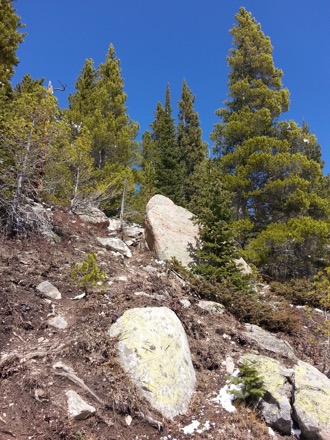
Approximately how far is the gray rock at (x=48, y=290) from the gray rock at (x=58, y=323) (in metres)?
0.74

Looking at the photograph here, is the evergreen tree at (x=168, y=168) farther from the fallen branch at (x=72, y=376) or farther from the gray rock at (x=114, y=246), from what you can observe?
the fallen branch at (x=72, y=376)

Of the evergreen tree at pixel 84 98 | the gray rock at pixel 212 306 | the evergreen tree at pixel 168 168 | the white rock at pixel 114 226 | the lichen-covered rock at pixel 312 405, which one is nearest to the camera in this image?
the lichen-covered rock at pixel 312 405

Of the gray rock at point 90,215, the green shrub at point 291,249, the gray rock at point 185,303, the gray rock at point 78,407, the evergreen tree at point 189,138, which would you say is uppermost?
the evergreen tree at point 189,138

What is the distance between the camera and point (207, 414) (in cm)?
439

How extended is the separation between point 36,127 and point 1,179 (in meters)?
1.70

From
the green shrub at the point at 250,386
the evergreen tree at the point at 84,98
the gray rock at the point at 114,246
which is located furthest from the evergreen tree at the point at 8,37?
the green shrub at the point at 250,386

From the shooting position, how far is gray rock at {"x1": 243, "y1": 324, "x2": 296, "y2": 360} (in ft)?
19.4

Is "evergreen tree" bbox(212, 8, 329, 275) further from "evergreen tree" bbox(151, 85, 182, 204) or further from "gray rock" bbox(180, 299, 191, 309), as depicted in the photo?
"evergreen tree" bbox(151, 85, 182, 204)

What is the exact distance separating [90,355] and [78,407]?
0.83m

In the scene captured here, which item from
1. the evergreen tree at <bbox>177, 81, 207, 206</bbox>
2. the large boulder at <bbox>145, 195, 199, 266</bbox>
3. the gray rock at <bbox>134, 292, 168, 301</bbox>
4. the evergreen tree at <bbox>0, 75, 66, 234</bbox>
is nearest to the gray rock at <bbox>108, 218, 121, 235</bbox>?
the large boulder at <bbox>145, 195, 199, 266</bbox>

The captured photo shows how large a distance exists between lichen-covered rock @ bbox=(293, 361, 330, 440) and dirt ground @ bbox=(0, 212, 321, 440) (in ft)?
1.44

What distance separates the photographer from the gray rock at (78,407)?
145 inches

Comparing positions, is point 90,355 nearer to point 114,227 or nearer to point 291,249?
point 291,249

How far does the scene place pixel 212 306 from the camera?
7273mm
